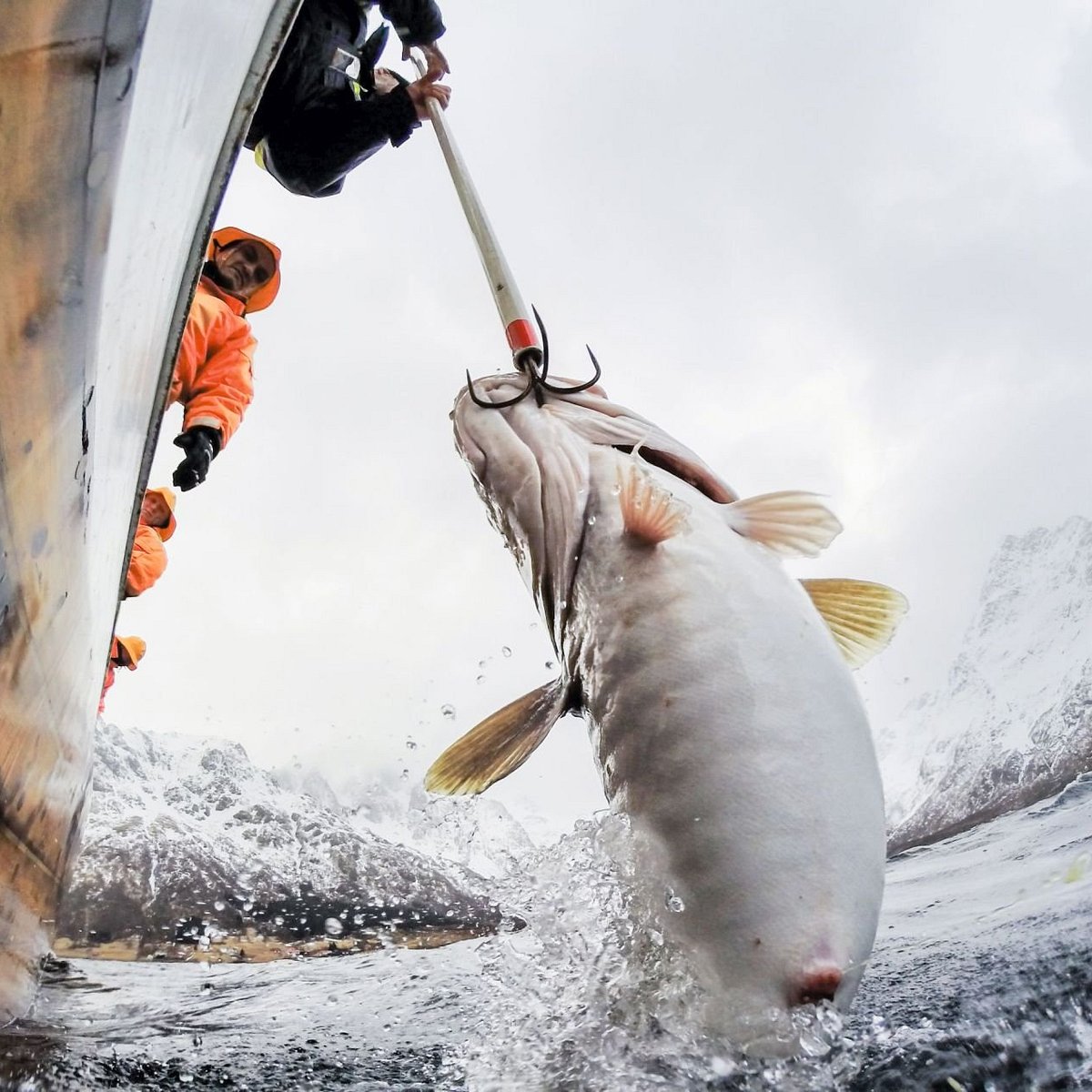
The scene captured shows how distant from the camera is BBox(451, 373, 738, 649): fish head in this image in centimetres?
268

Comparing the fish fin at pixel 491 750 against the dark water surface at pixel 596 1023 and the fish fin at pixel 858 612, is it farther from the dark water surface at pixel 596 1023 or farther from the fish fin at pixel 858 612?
the fish fin at pixel 858 612

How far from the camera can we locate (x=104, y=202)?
5.40ft

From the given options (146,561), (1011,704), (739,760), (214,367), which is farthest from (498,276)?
(1011,704)

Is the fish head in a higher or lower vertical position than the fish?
higher

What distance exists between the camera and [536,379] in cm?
293

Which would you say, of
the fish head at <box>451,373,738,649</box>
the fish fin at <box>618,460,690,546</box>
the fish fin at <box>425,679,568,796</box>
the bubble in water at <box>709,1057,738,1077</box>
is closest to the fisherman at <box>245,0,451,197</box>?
the fish head at <box>451,373,738,649</box>

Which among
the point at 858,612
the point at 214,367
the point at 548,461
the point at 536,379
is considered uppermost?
the point at 214,367

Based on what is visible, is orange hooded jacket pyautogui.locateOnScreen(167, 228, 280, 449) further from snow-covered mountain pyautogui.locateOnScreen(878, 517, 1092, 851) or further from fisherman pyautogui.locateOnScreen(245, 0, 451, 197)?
snow-covered mountain pyautogui.locateOnScreen(878, 517, 1092, 851)

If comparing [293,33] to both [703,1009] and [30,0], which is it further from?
[703,1009]

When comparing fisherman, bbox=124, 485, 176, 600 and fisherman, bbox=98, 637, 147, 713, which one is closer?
fisherman, bbox=124, 485, 176, 600

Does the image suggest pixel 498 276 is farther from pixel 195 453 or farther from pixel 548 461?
pixel 195 453

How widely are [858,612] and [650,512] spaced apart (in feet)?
2.30

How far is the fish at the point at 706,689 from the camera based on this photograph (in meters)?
2.02

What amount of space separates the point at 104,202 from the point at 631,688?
162 centimetres
